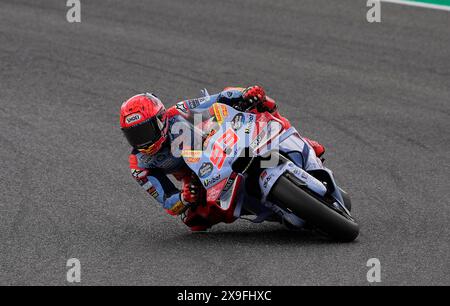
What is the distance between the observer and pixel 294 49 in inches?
598

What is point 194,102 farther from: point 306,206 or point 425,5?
point 425,5

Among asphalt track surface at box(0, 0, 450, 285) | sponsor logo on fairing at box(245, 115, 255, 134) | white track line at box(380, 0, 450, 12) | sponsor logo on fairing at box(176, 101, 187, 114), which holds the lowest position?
asphalt track surface at box(0, 0, 450, 285)

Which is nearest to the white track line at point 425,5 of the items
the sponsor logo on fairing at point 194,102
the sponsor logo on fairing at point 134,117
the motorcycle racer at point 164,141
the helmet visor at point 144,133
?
the motorcycle racer at point 164,141

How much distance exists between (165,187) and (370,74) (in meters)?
6.40

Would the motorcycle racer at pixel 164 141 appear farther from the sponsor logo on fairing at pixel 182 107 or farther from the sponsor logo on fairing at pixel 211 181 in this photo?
the sponsor logo on fairing at pixel 211 181

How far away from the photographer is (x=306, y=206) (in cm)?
780

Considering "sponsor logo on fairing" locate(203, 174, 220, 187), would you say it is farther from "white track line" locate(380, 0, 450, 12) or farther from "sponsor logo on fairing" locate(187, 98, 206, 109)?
"white track line" locate(380, 0, 450, 12)

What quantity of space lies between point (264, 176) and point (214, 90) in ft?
19.0

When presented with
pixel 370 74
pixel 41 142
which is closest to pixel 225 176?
pixel 41 142

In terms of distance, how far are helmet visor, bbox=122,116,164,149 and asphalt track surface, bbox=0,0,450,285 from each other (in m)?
0.86

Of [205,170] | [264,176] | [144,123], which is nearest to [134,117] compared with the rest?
[144,123]

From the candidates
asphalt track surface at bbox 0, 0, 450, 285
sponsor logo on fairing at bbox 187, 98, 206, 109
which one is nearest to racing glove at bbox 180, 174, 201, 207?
asphalt track surface at bbox 0, 0, 450, 285

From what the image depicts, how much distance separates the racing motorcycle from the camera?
25.8 ft
